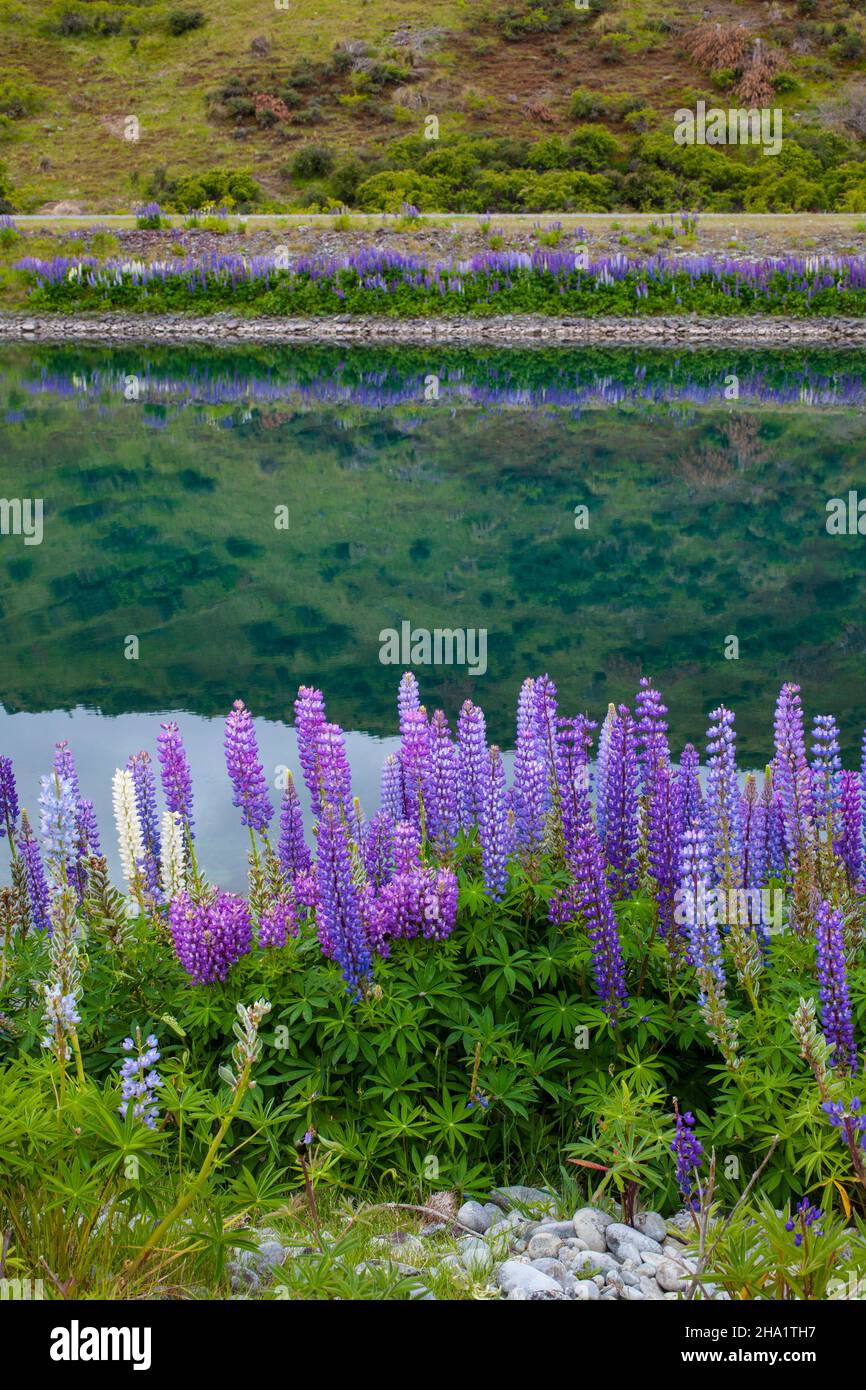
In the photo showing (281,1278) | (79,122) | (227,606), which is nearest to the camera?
(281,1278)

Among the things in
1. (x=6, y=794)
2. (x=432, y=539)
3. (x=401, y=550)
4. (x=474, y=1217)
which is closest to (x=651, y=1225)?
(x=474, y=1217)

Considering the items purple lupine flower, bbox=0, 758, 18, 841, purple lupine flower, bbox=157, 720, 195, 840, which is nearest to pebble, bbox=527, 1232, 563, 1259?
purple lupine flower, bbox=157, 720, 195, 840

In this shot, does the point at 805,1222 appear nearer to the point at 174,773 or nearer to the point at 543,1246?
the point at 543,1246

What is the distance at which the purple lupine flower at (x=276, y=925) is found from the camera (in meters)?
4.95

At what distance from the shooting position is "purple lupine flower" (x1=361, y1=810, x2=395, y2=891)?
230 inches

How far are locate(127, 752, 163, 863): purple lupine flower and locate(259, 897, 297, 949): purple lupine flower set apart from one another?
999 millimetres

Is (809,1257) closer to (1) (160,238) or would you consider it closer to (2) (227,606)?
(2) (227,606)

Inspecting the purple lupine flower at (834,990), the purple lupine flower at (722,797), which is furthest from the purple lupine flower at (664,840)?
the purple lupine flower at (834,990)

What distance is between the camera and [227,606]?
1536cm

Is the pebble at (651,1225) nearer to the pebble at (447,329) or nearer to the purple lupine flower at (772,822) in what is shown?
the purple lupine flower at (772,822)

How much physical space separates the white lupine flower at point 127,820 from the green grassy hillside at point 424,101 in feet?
173

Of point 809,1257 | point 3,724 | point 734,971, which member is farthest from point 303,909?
point 3,724

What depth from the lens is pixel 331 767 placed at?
16.7 ft
